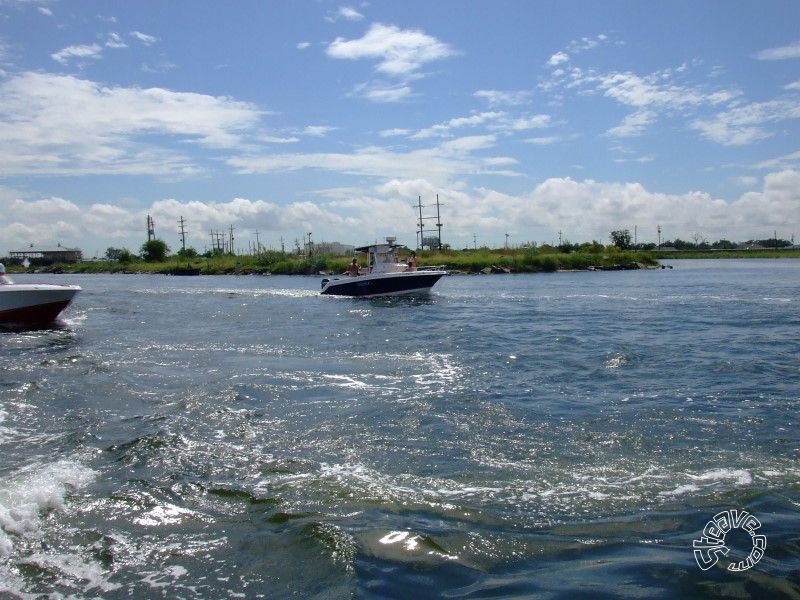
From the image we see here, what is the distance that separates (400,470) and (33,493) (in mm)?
3903

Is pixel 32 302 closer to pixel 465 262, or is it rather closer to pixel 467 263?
pixel 467 263

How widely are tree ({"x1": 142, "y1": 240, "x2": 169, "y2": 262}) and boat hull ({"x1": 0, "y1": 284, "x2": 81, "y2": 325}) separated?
10935 cm

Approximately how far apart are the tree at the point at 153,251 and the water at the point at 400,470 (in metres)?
118

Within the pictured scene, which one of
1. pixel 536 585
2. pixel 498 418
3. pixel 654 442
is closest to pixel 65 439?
A: pixel 498 418

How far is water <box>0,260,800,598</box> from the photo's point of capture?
500cm

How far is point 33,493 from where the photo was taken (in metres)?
6.74

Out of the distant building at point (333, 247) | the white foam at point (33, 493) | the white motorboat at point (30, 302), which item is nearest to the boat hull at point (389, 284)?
the white motorboat at point (30, 302)

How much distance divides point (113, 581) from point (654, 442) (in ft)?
21.7

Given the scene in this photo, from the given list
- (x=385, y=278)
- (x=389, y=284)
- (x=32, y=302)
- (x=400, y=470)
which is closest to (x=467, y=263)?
(x=389, y=284)

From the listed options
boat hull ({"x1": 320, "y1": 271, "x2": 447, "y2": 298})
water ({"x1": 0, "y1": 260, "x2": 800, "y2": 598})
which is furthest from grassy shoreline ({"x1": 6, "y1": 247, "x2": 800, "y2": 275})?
water ({"x1": 0, "y1": 260, "x2": 800, "y2": 598})

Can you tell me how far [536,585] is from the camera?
4.76 meters

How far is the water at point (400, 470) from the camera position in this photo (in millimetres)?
5000

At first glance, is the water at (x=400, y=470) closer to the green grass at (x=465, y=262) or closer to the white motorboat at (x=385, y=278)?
the white motorboat at (x=385, y=278)

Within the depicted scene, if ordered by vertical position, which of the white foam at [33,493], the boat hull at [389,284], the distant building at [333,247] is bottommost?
the white foam at [33,493]
